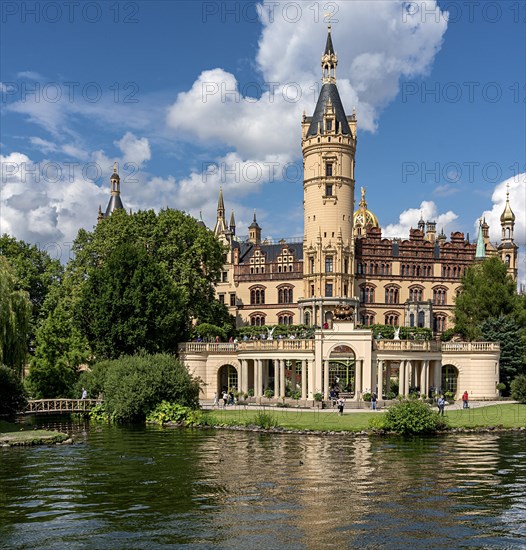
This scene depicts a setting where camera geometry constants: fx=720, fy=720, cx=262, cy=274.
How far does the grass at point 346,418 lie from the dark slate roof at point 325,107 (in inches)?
1965

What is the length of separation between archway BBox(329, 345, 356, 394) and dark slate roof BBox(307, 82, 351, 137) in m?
36.5

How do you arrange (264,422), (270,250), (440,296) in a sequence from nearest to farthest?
Result: (264,422) → (440,296) → (270,250)

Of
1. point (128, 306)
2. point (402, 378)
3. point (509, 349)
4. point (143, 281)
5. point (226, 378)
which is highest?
point (143, 281)

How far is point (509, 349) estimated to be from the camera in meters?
65.1

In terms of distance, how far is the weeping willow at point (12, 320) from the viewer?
4506 centimetres

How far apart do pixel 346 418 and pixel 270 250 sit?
56.8 metres

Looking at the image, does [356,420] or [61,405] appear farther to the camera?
[61,405]

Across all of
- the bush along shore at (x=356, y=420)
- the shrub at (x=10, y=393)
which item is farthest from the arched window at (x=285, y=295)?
the shrub at (x=10, y=393)

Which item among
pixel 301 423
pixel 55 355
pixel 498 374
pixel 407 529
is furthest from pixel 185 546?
pixel 498 374

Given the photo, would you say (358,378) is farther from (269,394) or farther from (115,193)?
(115,193)

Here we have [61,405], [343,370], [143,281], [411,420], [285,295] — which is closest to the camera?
[411,420]

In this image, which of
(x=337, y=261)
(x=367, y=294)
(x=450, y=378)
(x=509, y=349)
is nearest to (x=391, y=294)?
(x=367, y=294)

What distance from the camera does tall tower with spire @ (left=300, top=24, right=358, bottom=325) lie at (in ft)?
300

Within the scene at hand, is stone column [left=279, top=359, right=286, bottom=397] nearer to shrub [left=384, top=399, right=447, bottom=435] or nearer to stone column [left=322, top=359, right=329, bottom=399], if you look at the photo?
stone column [left=322, top=359, right=329, bottom=399]
